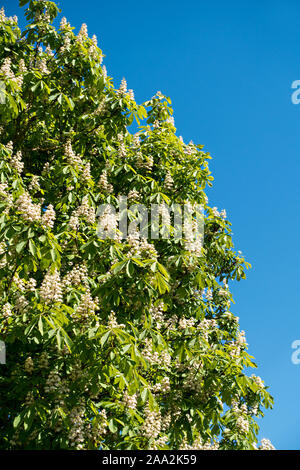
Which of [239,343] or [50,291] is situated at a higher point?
[239,343]

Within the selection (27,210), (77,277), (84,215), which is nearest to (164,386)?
(77,277)

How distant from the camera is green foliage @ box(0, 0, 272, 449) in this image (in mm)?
4484

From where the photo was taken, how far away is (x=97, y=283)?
5.75 metres

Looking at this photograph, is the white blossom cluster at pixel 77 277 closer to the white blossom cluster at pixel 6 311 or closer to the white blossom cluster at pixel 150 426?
the white blossom cluster at pixel 6 311

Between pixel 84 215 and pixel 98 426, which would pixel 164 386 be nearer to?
pixel 98 426

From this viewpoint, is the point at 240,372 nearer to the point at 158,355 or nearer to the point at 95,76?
the point at 158,355

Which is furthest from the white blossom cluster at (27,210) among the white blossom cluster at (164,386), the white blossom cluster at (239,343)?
the white blossom cluster at (239,343)

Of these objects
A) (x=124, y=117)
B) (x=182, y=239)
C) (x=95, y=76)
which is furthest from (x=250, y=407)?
(x=95, y=76)

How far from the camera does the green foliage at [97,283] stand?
448 centimetres

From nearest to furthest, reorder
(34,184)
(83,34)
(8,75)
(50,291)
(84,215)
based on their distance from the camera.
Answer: (50,291)
(84,215)
(8,75)
(34,184)
(83,34)

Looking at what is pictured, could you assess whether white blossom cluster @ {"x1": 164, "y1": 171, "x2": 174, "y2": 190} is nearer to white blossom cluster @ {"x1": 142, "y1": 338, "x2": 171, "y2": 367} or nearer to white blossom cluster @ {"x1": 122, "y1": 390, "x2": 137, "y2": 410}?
white blossom cluster @ {"x1": 142, "y1": 338, "x2": 171, "y2": 367}
